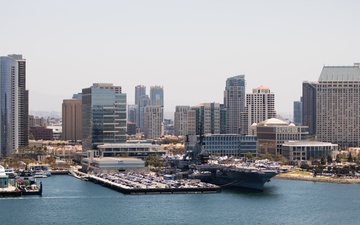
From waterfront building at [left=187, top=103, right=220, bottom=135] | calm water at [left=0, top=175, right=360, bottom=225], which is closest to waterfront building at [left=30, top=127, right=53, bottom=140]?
waterfront building at [left=187, top=103, right=220, bottom=135]

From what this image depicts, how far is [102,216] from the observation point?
62938 millimetres

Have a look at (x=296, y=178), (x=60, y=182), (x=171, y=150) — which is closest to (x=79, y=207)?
(x=60, y=182)

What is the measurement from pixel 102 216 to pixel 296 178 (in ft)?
119

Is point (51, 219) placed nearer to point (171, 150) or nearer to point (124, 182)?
point (124, 182)

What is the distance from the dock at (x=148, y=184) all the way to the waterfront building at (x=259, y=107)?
81724 mm

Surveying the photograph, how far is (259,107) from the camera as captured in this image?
174625mm

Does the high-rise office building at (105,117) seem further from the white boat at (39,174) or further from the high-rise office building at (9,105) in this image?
the white boat at (39,174)

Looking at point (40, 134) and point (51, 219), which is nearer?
point (51, 219)

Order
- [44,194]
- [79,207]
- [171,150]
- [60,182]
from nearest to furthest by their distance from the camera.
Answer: [79,207] → [44,194] → [60,182] → [171,150]

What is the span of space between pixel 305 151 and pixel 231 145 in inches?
384

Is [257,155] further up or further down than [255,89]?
further down

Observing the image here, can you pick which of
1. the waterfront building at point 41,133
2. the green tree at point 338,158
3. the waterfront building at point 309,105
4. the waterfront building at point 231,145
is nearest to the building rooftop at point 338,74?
the waterfront building at point 231,145

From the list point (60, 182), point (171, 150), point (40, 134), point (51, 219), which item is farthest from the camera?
point (40, 134)

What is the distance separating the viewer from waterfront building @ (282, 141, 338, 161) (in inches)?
4658
